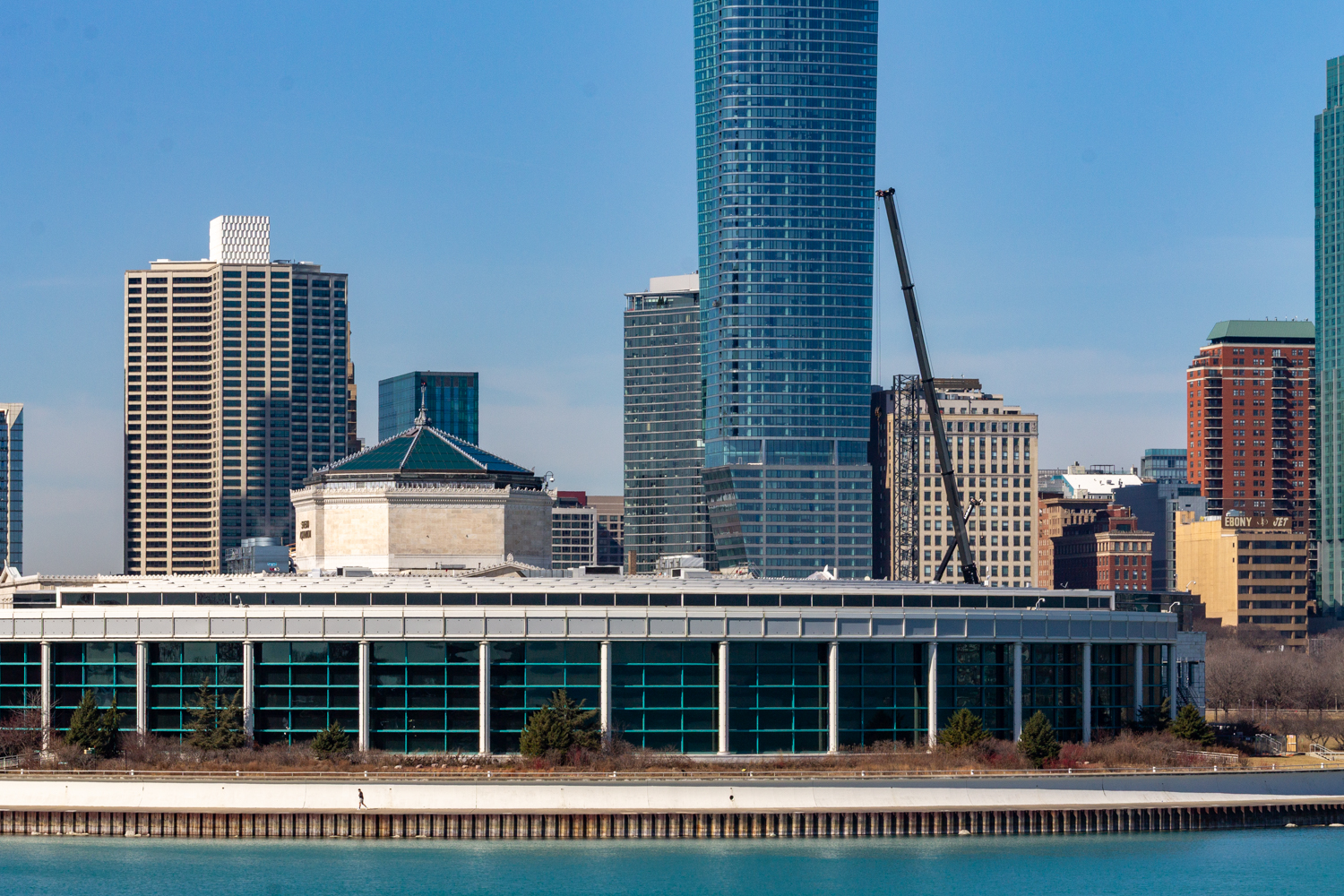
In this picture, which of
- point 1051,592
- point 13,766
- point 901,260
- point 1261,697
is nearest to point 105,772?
point 13,766

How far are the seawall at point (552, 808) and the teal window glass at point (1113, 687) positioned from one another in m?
15.4

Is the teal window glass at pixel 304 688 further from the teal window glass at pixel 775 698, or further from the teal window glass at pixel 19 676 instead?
the teal window glass at pixel 775 698

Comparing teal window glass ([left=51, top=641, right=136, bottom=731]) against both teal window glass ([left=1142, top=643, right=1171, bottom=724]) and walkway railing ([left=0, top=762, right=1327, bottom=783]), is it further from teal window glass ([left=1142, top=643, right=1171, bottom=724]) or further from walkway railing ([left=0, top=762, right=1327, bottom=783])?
teal window glass ([left=1142, top=643, right=1171, bottom=724])

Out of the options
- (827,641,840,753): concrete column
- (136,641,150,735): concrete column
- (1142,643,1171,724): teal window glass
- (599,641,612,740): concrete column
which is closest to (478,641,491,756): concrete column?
(599,641,612,740): concrete column

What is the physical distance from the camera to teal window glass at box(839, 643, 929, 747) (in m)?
120

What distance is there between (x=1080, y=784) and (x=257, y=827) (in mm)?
43273

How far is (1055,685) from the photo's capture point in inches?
4894

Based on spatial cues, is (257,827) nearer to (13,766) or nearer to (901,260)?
(13,766)

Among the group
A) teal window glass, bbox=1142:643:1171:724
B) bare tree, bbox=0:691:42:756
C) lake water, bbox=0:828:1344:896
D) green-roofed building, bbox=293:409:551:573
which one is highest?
green-roofed building, bbox=293:409:551:573

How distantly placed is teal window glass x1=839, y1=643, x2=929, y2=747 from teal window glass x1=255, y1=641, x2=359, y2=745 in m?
27.7

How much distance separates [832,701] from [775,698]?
10.6ft

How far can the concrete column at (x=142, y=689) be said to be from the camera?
11819 centimetres

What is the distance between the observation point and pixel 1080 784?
11250 cm

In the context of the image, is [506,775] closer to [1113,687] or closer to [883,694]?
[883,694]
